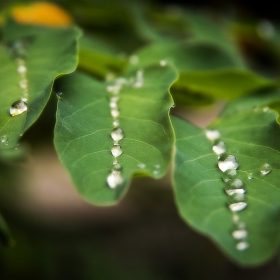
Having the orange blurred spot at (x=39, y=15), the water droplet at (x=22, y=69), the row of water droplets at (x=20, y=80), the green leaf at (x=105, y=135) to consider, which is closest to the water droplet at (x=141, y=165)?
the green leaf at (x=105, y=135)

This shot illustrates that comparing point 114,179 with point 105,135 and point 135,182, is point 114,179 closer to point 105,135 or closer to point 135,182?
point 105,135

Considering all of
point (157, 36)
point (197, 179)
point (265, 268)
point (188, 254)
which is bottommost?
point (265, 268)

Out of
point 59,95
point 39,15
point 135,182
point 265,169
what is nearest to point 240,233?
point 265,169

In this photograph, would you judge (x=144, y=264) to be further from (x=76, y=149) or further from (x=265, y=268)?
(x=76, y=149)

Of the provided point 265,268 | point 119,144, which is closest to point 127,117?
point 119,144

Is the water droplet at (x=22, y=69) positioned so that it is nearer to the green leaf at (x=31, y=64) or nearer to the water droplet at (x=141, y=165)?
the green leaf at (x=31, y=64)

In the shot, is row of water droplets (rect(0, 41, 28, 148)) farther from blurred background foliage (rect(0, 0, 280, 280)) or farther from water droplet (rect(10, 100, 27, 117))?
blurred background foliage (rect(0, 0, 280, 280))
